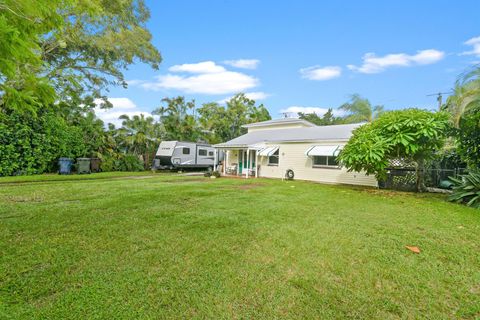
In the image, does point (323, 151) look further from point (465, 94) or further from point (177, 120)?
point (177, 120)

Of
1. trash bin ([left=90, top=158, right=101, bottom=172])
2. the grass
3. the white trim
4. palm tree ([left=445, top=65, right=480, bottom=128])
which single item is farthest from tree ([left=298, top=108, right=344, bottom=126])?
the grass

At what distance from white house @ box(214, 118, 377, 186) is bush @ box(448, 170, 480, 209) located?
467 centimetres

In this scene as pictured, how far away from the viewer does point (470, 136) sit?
934 cm

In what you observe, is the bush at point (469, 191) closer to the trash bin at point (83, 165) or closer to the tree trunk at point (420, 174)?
the tree trunk at point (420, 174)

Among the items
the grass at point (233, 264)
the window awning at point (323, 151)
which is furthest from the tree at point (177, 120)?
the grass at point (233, 264)

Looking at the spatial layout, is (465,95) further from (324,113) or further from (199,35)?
(324,113)

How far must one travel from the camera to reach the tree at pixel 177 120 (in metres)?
25.0

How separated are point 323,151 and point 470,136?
6579 mm

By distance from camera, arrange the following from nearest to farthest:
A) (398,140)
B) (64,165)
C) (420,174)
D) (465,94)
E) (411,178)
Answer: (465,94)
(398,140)
(420,174)
(411,178)
(64,165)

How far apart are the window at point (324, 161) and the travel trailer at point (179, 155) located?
27.7 feet

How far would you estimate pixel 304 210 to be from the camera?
701 cm

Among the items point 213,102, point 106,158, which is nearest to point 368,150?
point 106,158

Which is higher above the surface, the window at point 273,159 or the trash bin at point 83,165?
the window at point 273,159

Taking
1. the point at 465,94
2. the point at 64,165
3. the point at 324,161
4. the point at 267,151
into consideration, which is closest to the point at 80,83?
the point at 64,165
